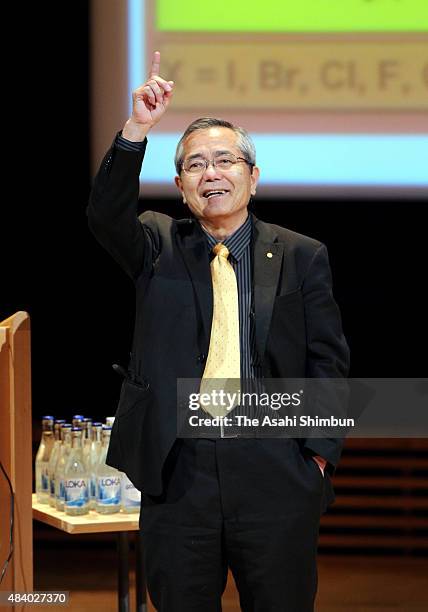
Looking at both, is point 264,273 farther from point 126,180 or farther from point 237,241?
point 126,180

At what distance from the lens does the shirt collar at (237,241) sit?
7.89ft

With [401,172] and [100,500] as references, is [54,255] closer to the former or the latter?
[401,172]

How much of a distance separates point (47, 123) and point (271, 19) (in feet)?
3.69

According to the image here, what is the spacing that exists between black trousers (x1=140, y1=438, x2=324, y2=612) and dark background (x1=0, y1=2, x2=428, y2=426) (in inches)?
107

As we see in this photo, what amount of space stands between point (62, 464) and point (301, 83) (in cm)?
225

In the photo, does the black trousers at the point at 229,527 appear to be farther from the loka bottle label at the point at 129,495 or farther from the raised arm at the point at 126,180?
the loka bottle label at the point at 129,495

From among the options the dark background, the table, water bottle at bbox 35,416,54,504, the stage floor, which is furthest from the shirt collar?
the dark background

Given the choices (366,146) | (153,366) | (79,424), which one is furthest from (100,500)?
(366,146)

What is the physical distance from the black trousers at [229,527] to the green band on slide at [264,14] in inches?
113

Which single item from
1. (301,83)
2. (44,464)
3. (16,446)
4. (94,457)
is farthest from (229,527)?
(301,83)

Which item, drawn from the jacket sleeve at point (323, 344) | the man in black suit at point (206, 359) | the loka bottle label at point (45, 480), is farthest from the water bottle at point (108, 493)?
the jacket sleeve at point (323, 344)

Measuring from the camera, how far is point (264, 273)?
2.38m

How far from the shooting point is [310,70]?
15.6ft

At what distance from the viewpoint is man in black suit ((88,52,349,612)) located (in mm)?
2238
